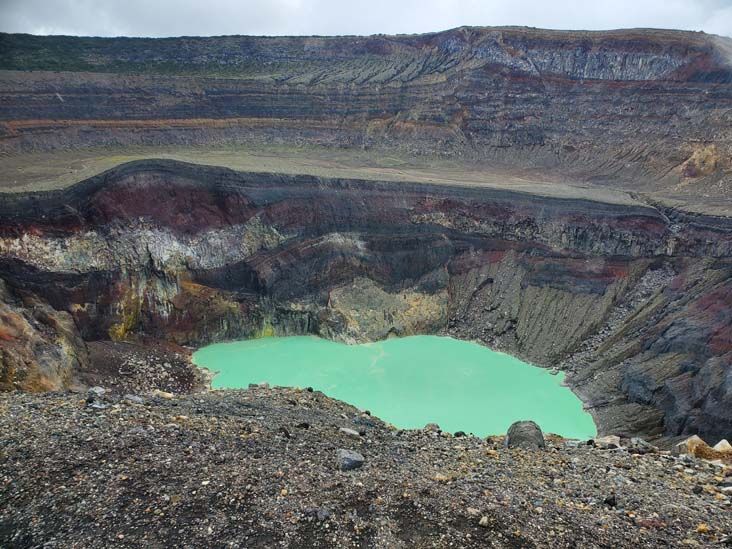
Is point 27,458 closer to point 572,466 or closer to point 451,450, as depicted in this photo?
point 451,450

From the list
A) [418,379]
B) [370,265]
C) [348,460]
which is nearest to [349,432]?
[348,460]

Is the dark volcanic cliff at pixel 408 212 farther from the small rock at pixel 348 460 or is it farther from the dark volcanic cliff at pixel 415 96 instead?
the small rock at pixel 348 460

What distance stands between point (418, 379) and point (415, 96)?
26.9 metres

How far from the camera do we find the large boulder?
12711mm

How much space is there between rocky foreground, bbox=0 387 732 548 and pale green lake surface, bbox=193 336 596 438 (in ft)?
28.1

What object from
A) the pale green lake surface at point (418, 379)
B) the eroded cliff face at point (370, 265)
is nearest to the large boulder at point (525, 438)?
the pale green lake surface at point (418, 379)

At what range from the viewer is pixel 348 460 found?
10266mm

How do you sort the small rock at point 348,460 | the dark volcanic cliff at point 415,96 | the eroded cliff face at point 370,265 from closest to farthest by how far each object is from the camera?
the small rock at point 348,460 → the eroded cliff face at point 370,265 → the dark volcanic cliff at point 415,96

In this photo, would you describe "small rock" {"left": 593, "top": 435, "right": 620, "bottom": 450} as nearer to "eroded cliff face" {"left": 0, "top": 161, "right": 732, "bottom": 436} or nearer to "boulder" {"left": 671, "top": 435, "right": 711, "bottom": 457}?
"boulder" {"left": 671, "top": 435, "right": 711, "bottom": 457}

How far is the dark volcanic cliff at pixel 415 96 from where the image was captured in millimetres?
36062

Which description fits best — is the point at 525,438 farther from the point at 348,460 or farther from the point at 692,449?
the point at 348,460

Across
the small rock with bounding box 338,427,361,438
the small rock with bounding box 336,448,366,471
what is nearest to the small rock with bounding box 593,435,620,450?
the small rock with bounding box 338,427,361,438

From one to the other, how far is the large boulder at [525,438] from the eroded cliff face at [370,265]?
8.99 meters

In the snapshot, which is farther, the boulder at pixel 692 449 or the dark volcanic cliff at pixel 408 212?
the dark volcanic cliff at pixel 408 212
